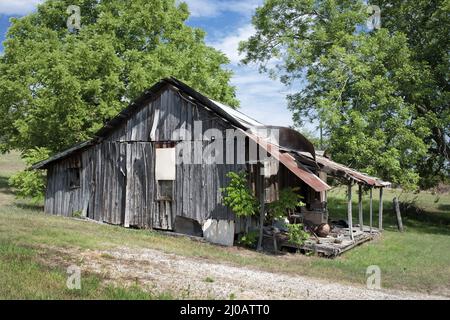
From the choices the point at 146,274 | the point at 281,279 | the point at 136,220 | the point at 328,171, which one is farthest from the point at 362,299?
the point at 136,220

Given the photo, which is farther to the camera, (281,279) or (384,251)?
(384,251)

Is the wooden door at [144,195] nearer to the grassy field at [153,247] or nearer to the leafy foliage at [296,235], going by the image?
the grassy field at [153,247]

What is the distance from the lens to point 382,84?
25422mm

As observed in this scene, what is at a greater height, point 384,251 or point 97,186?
point 97,186

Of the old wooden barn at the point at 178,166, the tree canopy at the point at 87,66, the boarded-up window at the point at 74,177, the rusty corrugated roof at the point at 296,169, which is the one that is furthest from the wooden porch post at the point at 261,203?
the tree canopy at the point at 87,66

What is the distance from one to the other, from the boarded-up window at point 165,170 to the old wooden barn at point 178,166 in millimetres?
40

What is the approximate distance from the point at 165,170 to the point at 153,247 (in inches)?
181

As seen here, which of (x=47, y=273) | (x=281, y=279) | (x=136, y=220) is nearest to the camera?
(x=47, y=273)

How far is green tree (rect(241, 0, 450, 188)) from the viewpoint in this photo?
24625mm

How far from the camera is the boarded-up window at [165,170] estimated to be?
57.1 ft

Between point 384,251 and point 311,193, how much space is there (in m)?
5.03

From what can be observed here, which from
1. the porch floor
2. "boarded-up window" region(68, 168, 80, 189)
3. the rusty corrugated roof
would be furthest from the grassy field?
"boarded-up window" region(68, 168, 80, 189)

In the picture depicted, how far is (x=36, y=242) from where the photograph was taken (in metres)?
11.7

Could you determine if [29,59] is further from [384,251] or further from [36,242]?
[384,251]
